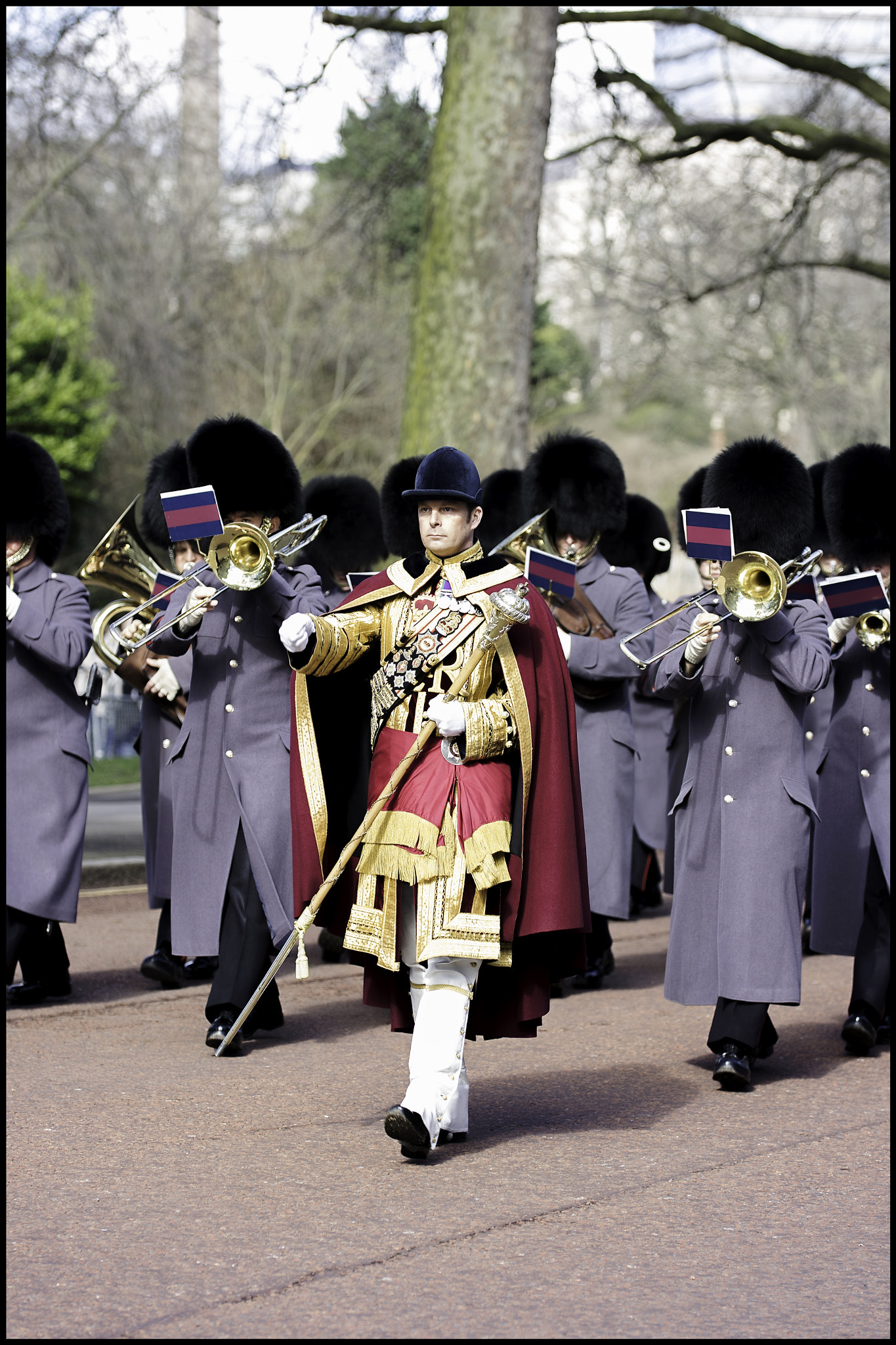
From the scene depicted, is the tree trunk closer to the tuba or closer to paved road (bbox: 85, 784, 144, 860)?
paved road (bbox: 85, 784, 144, 860)

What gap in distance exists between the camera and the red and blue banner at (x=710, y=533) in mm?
6098

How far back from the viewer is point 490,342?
12969 millimetres

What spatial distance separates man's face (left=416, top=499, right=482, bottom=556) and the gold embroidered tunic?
0.14 feet

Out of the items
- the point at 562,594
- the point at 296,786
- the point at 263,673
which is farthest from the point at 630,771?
the point at 296,786

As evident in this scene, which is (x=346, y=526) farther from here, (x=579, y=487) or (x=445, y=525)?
(x=445, y=525)

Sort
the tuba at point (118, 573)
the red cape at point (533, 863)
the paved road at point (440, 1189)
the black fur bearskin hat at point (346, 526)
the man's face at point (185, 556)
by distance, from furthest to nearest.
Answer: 1. the black fur bearskin hat at point (346, 526)
2. the tuba at point (118, 573)
3. the man's face at point (185, 556)
4. the red cape at point (533, 863)
5. the paved road at point (440, 1189)

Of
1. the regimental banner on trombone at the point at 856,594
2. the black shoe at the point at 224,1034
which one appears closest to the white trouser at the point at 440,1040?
the black shoe at the point at 224,1034

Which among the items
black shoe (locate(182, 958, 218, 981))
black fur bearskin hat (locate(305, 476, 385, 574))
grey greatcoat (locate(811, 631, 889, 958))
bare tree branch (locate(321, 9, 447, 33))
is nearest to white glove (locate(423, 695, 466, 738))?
grey greatcoat (locate(811, 631, 889, 958))

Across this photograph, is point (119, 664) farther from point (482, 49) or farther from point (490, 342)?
point (482, 49)

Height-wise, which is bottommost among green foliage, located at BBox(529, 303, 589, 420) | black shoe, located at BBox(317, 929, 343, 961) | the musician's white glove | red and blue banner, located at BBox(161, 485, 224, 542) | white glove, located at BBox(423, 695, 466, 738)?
black shoe, located at BBox(317, 929, 343, 961)

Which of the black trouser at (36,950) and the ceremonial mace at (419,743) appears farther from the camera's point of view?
the black trouser at (36,950)

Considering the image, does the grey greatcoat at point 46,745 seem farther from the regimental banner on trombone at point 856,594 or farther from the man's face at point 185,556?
the regimental banner on trombone at point 856,594

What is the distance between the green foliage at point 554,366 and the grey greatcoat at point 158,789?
1037 inches

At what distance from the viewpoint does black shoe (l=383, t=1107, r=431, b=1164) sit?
479 centimetres
